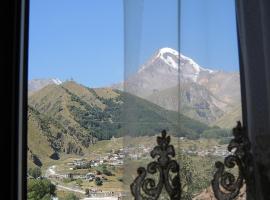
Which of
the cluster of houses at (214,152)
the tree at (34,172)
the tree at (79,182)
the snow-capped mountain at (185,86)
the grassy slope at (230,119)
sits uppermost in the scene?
the snow-capped mountain at (185,86)

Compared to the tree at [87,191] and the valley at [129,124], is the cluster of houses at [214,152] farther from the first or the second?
the tree at [87,191]

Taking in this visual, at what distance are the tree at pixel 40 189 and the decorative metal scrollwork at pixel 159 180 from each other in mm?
274

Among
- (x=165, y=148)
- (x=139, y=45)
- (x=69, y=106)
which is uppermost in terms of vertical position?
(x=139, y=45)

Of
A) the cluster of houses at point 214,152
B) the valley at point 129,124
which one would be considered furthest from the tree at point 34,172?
the cluster of houses at point 214,152

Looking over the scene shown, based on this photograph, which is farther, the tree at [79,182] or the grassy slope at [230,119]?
the tree at [79,182]

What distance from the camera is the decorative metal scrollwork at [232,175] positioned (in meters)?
0.91

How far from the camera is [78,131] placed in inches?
42.4

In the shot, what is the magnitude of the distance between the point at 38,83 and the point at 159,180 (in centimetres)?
42

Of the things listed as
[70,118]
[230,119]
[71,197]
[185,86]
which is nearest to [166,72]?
[185,86]

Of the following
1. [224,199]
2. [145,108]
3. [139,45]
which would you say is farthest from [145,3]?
[224,199]

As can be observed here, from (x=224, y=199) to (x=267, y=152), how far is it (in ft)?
0.45

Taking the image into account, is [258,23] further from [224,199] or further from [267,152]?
[224,199]

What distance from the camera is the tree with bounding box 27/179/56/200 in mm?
1068

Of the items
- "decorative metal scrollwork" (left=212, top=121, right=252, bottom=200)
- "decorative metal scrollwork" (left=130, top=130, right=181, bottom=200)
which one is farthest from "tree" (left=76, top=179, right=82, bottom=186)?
"decorative metal scrollwork" (left=212, top=121, right=252, bottom=200)
